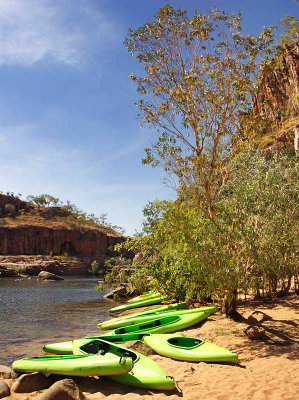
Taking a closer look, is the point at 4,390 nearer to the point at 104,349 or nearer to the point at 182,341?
the point at 104,349

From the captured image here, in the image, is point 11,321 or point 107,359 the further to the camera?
point 11,321

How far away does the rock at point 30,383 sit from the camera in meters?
5.09

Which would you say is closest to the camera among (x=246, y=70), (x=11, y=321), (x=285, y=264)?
(x=246, y=70)

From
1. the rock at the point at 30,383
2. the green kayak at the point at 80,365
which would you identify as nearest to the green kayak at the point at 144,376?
the green kayak at the point at 80,365

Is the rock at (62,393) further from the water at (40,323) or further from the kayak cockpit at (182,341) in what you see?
the water at (40,323)

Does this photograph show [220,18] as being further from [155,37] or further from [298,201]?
[298,201]

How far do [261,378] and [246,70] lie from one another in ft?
24.0

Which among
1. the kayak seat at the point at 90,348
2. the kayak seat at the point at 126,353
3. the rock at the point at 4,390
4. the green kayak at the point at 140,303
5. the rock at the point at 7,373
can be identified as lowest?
the green kayak at the point at 140,303

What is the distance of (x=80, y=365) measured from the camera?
5230 mm

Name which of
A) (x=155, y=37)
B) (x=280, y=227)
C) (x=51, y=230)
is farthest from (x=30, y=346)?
(x=51, y=230)

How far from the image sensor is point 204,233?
811cm

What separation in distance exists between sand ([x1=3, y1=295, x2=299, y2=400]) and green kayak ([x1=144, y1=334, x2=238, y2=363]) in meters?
0.12

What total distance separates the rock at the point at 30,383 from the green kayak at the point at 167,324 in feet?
10.2

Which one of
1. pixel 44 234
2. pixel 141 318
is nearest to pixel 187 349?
pixel 141 318
